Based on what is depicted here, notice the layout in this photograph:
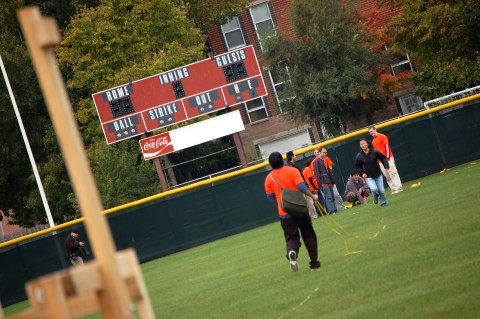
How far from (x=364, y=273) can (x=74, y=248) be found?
63.4 ft

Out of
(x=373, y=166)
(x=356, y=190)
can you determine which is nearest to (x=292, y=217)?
(x=373, y=166)

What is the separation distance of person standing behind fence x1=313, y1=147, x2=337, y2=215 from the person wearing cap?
23.6 ft

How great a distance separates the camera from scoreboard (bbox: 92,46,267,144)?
42281 millimetres

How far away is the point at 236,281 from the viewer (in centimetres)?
1973

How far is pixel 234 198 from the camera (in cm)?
3703

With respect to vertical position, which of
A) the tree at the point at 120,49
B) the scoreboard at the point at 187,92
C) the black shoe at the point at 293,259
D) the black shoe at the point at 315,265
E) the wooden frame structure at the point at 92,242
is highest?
the tree at the point at 120,49

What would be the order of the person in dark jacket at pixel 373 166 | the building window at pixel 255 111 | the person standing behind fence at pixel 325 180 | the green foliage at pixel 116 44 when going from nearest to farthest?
the person in dark jacket at pixel 373 166, the person standing behind fence at pixel 325 180, the green foliage at pixel 116 44, the building window at pixel 255 111

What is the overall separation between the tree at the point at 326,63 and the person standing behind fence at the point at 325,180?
28.0 meters

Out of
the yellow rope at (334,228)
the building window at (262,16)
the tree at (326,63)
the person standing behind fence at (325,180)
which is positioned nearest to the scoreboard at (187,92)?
the person standing behind fence at (325,180)

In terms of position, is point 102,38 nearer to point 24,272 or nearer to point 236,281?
point 24,272

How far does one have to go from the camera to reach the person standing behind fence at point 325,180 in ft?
107

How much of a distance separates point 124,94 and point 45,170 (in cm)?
1861

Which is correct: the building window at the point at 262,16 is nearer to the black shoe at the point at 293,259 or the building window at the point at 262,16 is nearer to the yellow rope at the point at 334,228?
the yellow rope at the point at 334,228

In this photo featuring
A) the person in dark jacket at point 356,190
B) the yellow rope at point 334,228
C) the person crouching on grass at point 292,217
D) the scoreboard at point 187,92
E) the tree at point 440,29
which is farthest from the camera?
the scoreboard at point 187,92
